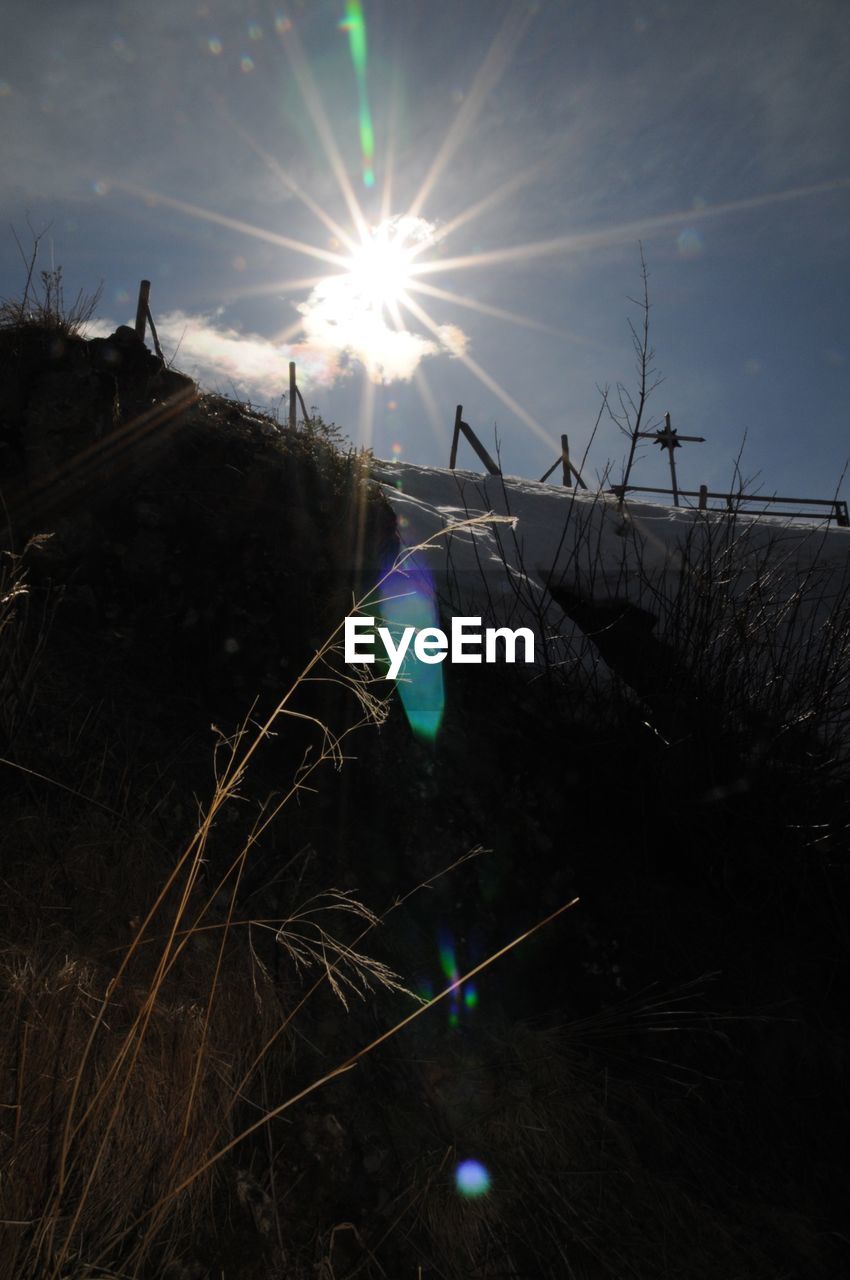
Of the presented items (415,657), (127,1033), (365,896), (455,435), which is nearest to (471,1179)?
(365,896)

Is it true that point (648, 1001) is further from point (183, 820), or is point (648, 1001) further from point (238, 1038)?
point (183, 820)

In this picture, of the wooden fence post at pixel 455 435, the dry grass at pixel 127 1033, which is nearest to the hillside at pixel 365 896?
the dry grass at pixel 127 1033

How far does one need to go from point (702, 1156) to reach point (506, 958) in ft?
2.78

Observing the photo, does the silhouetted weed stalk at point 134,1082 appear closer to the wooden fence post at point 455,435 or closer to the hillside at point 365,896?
the hillside at point 365,896

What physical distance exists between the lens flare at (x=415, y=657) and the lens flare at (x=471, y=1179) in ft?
5.02

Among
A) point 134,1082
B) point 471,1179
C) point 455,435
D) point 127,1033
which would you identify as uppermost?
point 455,435

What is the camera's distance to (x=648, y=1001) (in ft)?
9.12

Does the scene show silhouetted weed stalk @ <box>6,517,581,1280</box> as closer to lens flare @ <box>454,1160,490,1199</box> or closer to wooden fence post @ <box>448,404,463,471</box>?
lens flare @ <box>454,1160,490,1199</box>

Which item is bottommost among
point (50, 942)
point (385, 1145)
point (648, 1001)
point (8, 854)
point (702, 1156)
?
point (702, 1156)

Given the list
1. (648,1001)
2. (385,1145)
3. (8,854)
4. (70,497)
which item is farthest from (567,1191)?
(70,497)

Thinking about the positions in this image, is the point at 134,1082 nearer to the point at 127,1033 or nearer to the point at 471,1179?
the point at 127,1033

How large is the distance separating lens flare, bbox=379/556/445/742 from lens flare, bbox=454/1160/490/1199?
1530 mm

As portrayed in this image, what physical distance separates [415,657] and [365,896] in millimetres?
1104

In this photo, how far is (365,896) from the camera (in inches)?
109
